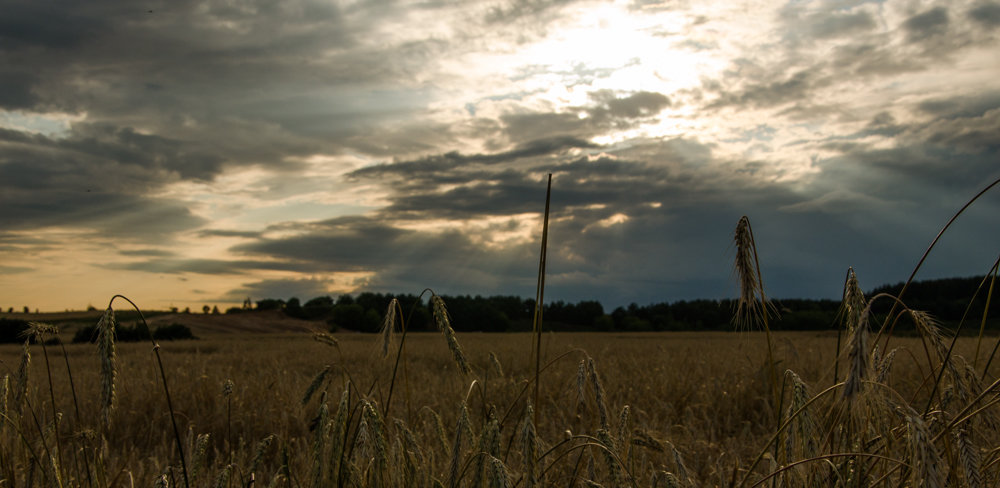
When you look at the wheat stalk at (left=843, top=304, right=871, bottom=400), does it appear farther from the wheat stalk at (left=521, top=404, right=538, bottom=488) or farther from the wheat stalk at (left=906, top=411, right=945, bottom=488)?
the wheat stalk at (left=521, top=404, right=538, bottom=488)

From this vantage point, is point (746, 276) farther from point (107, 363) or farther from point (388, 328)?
point (107, 363)

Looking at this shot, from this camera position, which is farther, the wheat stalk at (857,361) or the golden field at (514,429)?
the golden field at (514,429)

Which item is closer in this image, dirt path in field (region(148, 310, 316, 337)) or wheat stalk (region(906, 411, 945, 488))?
wheat stalk (region(906, 411, 945, 488))

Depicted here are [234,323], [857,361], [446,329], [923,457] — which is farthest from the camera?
[234,323]

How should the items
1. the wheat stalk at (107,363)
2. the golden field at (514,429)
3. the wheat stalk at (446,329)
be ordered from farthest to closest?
the wheat stalk at (446,329)
the golden field at (514,429)
the wheat stalk at (107,363)

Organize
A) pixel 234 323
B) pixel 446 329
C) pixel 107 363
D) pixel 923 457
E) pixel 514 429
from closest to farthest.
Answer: pixel 923 457 → pixel 107 363 → pixel 446 329 → pixel 514 429 → pixel 234 323

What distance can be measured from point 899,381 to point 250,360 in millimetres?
10265

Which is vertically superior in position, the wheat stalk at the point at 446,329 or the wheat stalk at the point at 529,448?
the wheat stalk at the point at 446,329

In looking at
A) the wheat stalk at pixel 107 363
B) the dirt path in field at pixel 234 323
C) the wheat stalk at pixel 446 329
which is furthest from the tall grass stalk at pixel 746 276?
the dirt path in field at pixel 234 323

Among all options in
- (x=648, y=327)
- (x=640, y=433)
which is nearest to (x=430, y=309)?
(x=640, y=433)

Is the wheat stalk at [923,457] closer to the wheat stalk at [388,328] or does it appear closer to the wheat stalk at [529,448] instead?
the wheat stalk at [529,448]

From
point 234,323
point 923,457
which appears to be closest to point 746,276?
point 923,457

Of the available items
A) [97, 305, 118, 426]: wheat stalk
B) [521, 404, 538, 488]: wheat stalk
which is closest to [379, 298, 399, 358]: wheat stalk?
[521, 404, 538, 488]: wheat stalk

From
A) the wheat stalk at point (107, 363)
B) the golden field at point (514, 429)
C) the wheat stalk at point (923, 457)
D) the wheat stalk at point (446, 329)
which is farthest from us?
the wheat stalk at point (446, 329)
